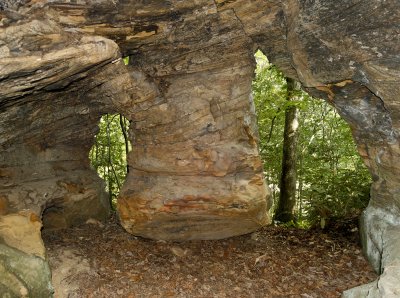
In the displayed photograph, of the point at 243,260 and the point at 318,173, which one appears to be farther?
the point at 318,173

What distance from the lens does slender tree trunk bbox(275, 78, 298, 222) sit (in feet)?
34.5

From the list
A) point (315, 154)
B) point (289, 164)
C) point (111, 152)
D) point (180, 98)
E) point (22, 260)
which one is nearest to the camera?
point (22, 260)

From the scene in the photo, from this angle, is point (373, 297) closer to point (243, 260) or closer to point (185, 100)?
point (243, 260)

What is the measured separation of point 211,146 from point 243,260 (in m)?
2.42

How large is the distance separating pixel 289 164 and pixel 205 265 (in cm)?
466

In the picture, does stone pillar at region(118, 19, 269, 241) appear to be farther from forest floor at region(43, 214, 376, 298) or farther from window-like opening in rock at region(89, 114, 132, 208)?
window-like opening in rock at region(89, 114, 132, 208)

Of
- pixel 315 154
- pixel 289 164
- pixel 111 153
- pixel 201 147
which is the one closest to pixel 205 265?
pixel 201 147

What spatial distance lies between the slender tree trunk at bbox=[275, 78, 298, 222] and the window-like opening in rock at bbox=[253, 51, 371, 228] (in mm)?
227

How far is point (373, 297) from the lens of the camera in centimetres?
449

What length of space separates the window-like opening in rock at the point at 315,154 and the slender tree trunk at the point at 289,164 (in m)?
0.23

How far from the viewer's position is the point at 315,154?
12938mm

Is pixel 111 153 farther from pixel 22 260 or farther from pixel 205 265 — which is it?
pixel 22 260

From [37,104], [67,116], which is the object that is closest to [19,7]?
[37,104]

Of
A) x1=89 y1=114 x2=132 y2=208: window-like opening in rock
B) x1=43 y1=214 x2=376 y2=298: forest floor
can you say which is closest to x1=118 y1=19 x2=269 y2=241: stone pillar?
x1=43 y1=214 x2=376 y2=298: forest floor
